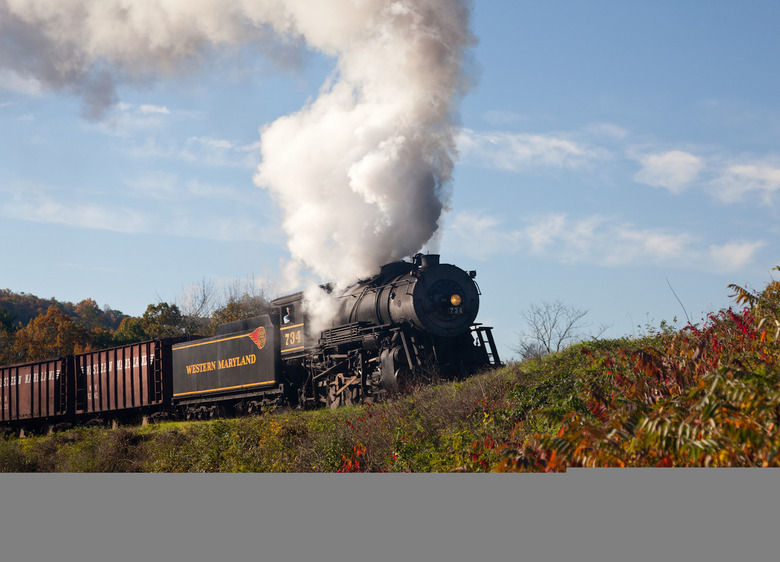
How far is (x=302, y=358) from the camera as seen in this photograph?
21.9 metres

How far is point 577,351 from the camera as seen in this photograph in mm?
15555

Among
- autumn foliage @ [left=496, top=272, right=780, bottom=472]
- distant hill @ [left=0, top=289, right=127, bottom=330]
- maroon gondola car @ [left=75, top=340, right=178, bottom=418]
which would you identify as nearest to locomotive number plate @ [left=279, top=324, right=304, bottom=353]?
maroon gondola car @ [left=75, top=340, right=178, bottom=418]

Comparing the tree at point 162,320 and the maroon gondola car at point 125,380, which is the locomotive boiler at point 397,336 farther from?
the tree at point 162,320

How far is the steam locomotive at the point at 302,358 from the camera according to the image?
18.8 m

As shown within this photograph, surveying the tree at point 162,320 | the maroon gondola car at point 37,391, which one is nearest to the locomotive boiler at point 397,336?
the maroon gondola car at point 37,391

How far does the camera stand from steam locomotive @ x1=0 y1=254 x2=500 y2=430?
61.6 ft

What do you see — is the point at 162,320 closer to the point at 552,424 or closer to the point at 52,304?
the point at 52,304

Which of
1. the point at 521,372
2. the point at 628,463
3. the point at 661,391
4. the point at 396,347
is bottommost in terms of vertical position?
the point at 628,463

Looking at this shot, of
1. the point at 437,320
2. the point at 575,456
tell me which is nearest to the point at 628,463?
the point at 575,456

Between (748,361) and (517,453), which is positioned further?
(748,361)

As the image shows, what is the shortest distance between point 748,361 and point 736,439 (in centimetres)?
407

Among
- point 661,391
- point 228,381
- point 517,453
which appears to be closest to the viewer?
point 517,453

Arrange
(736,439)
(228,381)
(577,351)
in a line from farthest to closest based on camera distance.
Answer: (228,381) → (577,351) → (736,439)

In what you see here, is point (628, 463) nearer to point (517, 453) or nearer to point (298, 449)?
point (517, 453)
